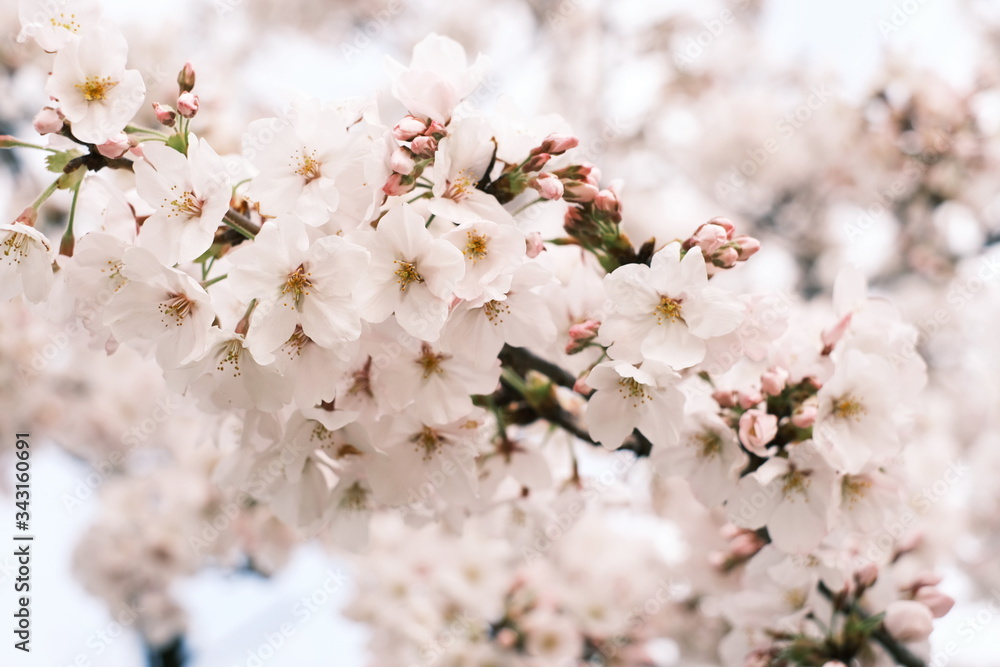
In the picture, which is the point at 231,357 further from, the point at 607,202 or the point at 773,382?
the point at 773,382

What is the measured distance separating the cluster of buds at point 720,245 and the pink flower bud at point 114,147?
822 mm

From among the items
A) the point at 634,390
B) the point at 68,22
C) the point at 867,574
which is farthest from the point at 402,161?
the point at 867,574

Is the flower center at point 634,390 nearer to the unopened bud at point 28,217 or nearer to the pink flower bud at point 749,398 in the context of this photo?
the pink flower bud at point 749,398

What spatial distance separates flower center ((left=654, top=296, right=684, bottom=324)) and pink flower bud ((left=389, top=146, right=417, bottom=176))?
40cm

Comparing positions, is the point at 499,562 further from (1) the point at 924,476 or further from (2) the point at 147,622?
(1) the point at 924,476

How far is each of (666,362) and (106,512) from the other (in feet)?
10.0

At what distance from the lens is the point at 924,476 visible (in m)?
3.76

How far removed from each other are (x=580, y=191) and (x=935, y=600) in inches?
47.1

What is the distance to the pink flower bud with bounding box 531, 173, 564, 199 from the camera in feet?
3.52

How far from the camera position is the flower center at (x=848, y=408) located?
3.87 ft

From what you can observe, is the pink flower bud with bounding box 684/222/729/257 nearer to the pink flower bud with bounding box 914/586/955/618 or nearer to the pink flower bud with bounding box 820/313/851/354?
the pink flower bud with bounding box 820/313/851/354

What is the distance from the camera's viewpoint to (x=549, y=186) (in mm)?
1078

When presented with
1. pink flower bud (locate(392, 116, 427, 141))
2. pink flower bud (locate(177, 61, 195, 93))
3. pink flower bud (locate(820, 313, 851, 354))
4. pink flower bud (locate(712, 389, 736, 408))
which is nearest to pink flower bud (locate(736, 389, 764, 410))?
pink flower bud (locate(712, 389, 736, 408))

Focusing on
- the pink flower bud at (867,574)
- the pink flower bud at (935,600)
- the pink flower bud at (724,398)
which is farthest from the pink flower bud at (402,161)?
the pink flower bud at (935,600)
